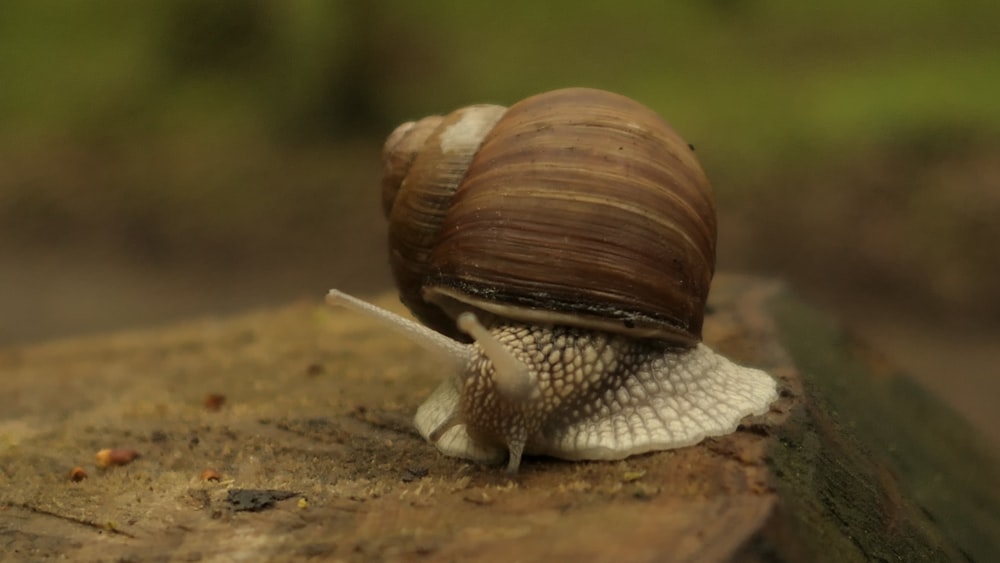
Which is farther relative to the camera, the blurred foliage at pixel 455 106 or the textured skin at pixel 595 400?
the blurred foliage at pixel 455 106

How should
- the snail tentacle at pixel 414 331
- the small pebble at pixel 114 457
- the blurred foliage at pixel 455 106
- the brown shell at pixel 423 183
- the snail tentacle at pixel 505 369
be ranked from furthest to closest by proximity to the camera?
the blurred foliage at pixel 455 106 → the small pebble at pixel 114 457 → the brown shell at pixel 423 183 → the snail tentacle at pixel 414 331 → the snail tentacle at pixel 505 369

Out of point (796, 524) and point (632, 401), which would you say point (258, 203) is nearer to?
point (632, 401)

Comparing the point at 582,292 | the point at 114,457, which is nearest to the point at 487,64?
the point at 114,457

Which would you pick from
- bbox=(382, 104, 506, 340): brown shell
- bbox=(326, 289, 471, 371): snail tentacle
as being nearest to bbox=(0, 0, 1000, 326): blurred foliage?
bbox=(382, 104, 506, 340): brown shell

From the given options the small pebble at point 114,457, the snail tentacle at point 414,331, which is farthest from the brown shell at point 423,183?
the small pebble at point 114,457

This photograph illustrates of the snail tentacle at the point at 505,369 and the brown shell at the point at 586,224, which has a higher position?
the brown shell at the point at 586,224

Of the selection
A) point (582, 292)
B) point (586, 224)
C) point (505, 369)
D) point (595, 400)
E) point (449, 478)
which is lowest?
point (449, 478)

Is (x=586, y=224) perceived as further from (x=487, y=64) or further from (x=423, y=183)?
(x=487, y=64)

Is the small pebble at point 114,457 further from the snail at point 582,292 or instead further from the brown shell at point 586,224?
the brown shell at point 586,224

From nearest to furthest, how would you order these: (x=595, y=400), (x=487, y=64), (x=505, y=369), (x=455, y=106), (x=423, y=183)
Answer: (x=505, y=369) → (x=595, y=400) → (x=423, y=183) → (x=487, y=64) → (x=455, y=106)
